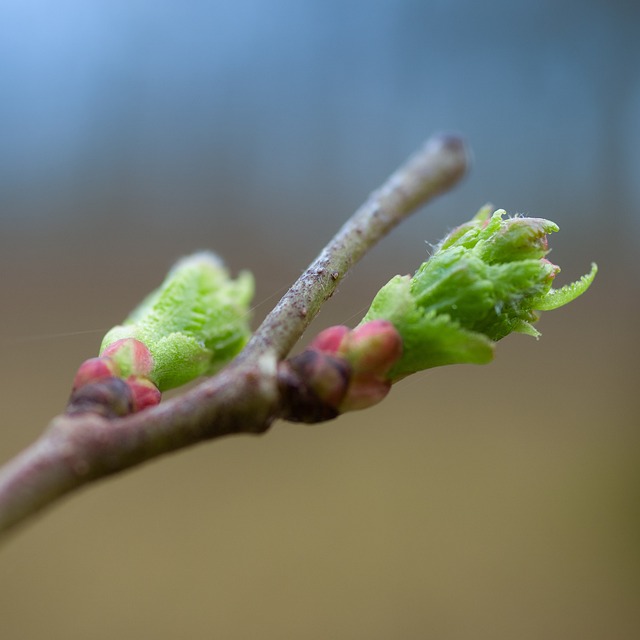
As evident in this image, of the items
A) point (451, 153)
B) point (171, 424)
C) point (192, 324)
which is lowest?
point (171, 424)

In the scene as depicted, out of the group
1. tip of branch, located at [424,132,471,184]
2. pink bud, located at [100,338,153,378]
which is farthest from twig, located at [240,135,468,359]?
pink bud, located at [100,338,153,378]

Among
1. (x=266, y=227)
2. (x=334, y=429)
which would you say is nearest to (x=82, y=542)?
(x=334, y=429)

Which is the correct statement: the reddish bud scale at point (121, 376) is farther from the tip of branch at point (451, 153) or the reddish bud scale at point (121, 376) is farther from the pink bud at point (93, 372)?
the tip of branch at point (451, 153)

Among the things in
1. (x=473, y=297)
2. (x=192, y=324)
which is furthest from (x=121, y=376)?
(x=473, y=297)

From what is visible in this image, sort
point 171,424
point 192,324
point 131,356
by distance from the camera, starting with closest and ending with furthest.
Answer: point 171,424 → point 131,356 → point 192,324

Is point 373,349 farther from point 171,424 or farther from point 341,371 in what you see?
point 171,424

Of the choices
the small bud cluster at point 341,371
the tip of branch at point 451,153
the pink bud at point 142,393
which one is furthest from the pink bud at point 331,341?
the tip of branch at point 451,153

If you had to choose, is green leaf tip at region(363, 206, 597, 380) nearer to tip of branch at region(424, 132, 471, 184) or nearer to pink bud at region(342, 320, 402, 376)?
pink bud at region(342, 320, 402, 376)

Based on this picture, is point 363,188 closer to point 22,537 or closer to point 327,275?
point 22,537
